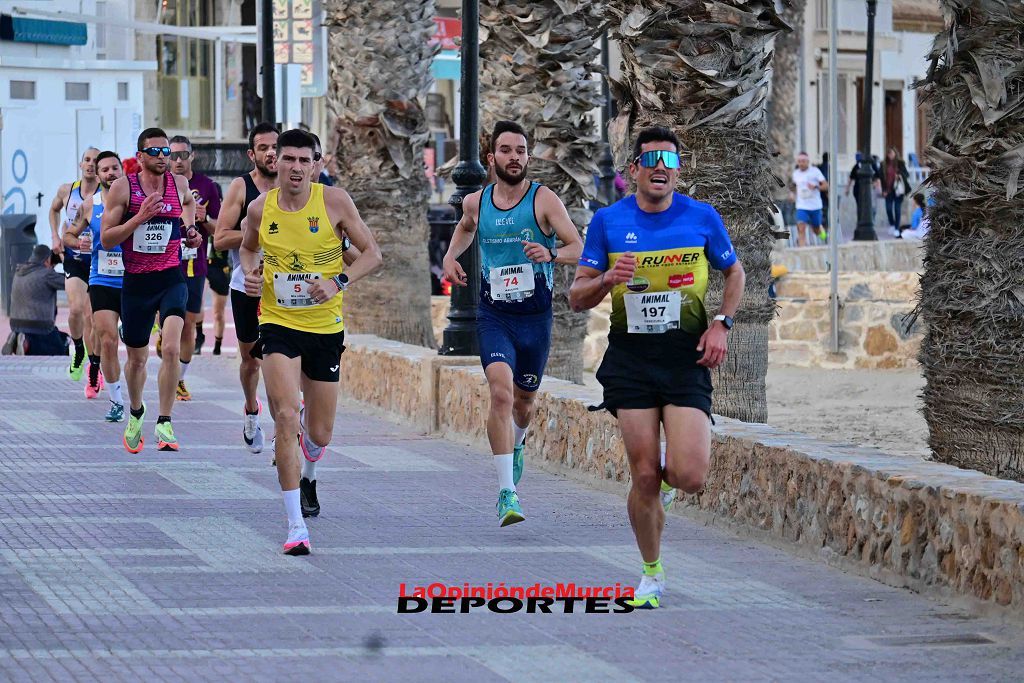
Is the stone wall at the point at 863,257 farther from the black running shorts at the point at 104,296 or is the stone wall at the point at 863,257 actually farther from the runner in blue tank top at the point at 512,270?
the runner in blue tank top at the point at 512,270

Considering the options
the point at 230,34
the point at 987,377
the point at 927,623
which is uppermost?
the point at 230,34

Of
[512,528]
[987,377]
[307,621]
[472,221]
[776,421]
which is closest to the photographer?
[307,621]

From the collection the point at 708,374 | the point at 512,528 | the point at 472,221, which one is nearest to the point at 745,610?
the point at 708,374

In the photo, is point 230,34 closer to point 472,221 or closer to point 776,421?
point 776,421

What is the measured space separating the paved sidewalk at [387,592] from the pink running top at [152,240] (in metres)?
1.28

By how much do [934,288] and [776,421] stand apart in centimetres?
836

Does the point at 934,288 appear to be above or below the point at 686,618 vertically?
above

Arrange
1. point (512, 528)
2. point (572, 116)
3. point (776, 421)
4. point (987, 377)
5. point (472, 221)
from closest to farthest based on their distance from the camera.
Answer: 1. point (987, 377)
2. point (512, 528)
3. point (472, 221)
4. point (572, 116)
5. point (776, 421)

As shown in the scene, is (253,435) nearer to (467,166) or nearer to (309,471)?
(309,471)

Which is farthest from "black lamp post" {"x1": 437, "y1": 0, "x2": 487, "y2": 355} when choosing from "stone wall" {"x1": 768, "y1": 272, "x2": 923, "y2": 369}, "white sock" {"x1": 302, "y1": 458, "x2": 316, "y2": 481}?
"stone wall" {"x1": 768, "y1": 272, "x2": 923, "y2": 369}

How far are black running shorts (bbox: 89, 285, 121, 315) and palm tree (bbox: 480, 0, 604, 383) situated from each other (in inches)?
127

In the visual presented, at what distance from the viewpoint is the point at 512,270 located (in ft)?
32.0

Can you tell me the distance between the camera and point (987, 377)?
28.9 ft

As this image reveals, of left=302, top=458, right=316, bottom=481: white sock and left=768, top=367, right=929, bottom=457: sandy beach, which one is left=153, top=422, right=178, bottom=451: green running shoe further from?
left=768, top=367, right=929, bottom=457: sandy beach
